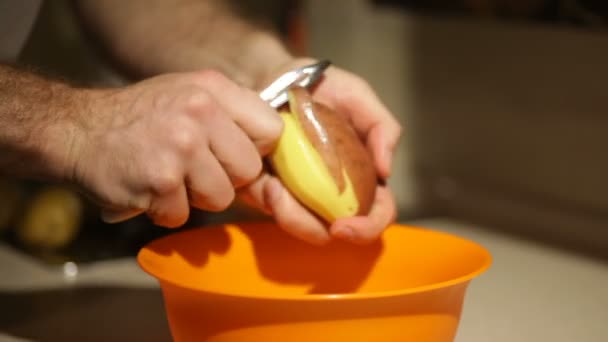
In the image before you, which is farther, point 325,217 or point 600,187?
point 600,187

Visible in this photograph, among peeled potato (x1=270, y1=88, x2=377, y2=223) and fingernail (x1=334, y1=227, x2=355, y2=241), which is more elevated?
peeled potato (x1=270, y1=88, x2=377, y2=223)

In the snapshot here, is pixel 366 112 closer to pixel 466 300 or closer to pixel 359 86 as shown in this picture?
pixel 359 86

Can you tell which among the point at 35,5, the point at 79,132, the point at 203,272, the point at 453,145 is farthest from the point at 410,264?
the point at 453,145

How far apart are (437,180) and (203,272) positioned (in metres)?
0.96

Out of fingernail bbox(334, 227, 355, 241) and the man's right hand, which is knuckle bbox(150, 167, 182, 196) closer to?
the man's right hand

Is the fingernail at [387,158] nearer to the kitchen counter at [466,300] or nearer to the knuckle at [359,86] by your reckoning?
the knuckle at [359,86]

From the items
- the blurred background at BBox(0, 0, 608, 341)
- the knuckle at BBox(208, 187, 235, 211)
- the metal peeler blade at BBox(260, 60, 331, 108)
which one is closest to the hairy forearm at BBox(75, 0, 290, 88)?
the blurred background at BBox(0, 0, 608, 341)

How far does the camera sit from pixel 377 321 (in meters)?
0.62

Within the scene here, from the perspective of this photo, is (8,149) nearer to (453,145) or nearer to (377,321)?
(377,321)

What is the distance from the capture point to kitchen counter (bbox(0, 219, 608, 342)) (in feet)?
2.88

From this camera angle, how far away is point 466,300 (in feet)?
3.21

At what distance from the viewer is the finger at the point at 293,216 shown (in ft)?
2.47

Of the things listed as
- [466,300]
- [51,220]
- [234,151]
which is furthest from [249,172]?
[51,220]

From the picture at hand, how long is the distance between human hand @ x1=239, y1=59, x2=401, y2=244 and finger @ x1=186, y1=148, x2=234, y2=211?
0.20 feet
